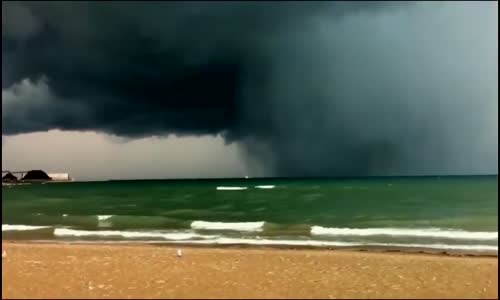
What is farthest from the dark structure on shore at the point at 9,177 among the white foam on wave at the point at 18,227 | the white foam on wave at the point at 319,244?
the white foam on wave at the point at 319,244

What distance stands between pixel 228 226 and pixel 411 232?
40.4ft

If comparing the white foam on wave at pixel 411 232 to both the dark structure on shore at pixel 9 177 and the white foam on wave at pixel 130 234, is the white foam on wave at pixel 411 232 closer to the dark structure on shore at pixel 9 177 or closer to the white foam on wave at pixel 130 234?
the white foam on wave at pixel 130 234

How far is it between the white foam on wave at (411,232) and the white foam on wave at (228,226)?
4.01 m

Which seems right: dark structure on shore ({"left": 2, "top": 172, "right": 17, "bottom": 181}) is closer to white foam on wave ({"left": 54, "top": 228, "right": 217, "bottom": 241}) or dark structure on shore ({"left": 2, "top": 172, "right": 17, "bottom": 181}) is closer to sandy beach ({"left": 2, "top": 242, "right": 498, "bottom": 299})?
white foam on wave ({"left": 54, "top": 228, "right": 217, "bottom": 241})

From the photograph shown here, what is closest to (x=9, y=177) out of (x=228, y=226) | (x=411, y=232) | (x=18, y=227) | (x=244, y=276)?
(x=18, y=227)

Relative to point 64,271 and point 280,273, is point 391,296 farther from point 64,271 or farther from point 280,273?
point 64,271

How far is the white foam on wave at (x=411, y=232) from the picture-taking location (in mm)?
25859

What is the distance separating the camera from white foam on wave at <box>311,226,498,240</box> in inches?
1018

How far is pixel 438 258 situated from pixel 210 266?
8.22m

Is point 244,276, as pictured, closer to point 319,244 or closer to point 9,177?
point 319,244

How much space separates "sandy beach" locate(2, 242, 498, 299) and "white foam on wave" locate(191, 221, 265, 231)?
14.4m

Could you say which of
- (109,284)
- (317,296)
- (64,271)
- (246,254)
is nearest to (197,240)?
(246,254)

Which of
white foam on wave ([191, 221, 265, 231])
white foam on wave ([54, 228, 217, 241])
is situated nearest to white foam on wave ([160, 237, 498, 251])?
white foam on wave ([54, 228, 217, 241])

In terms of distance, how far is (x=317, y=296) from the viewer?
34.5ft
